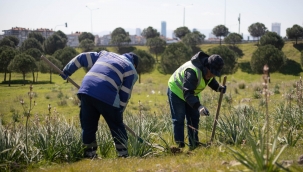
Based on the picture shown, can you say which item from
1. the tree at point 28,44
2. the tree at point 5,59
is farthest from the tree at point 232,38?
the tree at point 5,59

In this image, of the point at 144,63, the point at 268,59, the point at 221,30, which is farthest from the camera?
the point at 221,30

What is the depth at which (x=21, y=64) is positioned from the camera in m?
45.7

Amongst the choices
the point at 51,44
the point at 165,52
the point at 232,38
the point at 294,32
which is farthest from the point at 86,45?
the point at 294,32

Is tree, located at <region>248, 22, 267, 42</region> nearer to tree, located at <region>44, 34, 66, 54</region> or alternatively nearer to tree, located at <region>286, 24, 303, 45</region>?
tree, located at <region>286, 24, 303, 45</region>

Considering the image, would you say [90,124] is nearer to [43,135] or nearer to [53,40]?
[43,135]

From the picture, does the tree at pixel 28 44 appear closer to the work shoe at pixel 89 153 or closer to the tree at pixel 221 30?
the tree at pixel 221 30

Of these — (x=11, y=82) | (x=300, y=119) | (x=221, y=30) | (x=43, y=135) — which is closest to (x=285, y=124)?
(x=300, y=119)

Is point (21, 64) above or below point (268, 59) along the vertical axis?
below

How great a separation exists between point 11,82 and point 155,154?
46.9 m

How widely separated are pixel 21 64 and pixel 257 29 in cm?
5985

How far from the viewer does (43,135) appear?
5.55m

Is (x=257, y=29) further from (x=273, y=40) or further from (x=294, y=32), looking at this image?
(x=273, y=40)

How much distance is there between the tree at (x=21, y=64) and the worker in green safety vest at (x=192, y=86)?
4398 centimetres

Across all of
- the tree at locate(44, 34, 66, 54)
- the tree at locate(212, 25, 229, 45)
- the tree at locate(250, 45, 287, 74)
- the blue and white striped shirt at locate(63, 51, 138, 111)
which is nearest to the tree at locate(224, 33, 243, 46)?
the tree at locate(212, 25, 229, 45)
